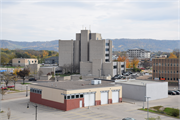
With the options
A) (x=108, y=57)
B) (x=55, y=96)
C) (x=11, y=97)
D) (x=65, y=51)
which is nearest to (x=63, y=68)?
(x=65, y=51)

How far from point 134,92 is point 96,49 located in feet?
149

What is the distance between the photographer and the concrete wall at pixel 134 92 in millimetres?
51263

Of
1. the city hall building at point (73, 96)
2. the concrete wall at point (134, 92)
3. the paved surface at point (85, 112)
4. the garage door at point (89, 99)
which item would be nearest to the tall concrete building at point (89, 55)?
the concrete wall at point (134, 92)

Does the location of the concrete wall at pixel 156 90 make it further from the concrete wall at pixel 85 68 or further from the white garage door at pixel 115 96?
the concrete wall at pixel 85 68

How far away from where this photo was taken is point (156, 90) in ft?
174

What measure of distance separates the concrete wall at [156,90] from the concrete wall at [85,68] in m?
40.8

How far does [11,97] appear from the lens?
55312 millimetres

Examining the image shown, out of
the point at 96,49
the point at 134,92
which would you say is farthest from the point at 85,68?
the point at 134,92

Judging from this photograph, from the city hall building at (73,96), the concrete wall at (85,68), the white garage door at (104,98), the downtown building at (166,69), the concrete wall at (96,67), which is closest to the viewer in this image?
the city hall building at (73,96)

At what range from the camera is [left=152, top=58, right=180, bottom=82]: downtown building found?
8369 cm

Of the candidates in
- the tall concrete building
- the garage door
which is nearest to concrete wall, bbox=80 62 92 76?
the tall concrete building

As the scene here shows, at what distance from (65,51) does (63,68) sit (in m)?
7.77

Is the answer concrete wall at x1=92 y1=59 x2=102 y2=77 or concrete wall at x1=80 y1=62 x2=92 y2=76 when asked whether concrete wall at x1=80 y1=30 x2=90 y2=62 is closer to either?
concrete wall at x1=80 y1=62 x2=92 y2=76

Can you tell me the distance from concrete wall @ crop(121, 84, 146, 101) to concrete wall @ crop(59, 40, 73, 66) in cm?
4924
